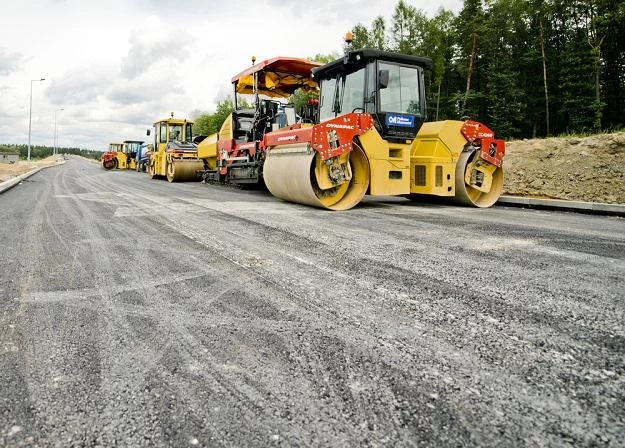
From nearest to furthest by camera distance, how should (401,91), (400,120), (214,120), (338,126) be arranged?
(338,126) < (400,120) < (401,91) < (214,120)

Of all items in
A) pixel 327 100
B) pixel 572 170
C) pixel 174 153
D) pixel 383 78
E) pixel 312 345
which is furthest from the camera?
pixel 174 153

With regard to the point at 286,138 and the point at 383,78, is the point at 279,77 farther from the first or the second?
the point at 383,78

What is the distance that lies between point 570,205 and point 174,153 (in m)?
13.2

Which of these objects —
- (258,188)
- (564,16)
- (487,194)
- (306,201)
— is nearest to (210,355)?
(306,201)

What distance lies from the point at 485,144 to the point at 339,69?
2968 mm

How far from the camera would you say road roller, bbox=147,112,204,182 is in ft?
52.3

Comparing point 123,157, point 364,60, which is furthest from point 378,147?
point 123,157

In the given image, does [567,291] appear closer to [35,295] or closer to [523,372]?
[523,372]

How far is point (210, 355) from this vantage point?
1.74 m

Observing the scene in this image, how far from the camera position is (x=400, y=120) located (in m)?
7.32

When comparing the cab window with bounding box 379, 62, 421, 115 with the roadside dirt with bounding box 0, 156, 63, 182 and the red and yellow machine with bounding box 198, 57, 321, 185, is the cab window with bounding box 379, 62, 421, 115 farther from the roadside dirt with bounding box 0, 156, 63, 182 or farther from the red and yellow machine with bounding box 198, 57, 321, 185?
the roadside dirt with bounding box 0, 156, 63, 182

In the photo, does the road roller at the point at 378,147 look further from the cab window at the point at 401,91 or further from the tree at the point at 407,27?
the tree at the point at 407,27

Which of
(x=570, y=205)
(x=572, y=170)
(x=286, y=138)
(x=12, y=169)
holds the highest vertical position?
(x=12, y=169)

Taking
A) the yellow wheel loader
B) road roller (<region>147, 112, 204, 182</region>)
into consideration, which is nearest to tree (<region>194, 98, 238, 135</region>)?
the yellow wheel loader
